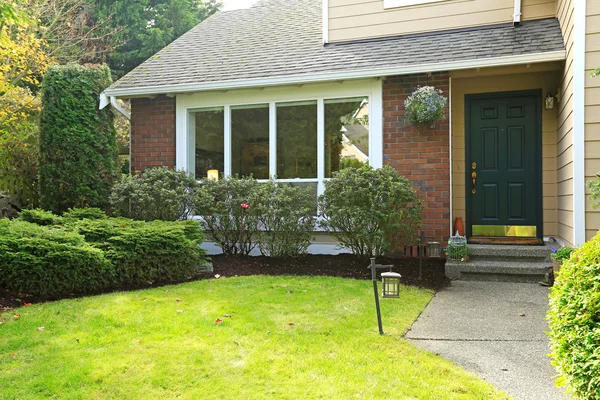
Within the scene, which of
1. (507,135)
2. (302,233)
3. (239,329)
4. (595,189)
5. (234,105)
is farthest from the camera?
(234,105)

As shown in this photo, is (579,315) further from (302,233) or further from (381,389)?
(302,233)

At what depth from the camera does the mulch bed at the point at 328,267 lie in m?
5.78

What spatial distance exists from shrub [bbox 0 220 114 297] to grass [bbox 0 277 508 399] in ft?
1.06

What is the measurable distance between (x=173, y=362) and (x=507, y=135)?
19.7 feet

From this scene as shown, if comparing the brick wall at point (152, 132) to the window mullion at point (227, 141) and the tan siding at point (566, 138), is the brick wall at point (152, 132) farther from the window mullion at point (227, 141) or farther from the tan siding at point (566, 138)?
the tan siding at point (566, 138)

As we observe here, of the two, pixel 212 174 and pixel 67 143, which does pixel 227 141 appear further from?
pixel 67 143

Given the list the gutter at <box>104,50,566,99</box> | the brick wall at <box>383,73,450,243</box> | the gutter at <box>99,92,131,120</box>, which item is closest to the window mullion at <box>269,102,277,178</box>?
the gutter at <box>104,50,566,99</box>

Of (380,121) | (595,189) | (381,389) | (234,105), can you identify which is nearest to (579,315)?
(381,389)

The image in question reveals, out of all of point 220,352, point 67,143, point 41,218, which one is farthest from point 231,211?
point 220,352

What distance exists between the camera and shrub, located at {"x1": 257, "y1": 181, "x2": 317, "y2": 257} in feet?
21.0

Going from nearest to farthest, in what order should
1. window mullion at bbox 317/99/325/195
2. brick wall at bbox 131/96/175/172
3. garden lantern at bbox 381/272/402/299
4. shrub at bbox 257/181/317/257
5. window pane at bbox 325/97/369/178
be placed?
1. garden lantern at bbox 381/272/402/299
2. shrub at bbox 257/181/317/257
3. window pane at bbox 325/97/369/178
4. window mullion at bbox 317/99/325/195
5. brick wall at bbox 131/96/175/172

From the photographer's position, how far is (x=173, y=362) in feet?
9.65

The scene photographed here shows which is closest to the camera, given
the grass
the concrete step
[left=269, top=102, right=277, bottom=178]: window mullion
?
the grass

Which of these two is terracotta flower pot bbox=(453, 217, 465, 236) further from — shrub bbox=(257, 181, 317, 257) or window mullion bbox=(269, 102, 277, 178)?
window mullion bbox=(269, 102, 277, 178)
